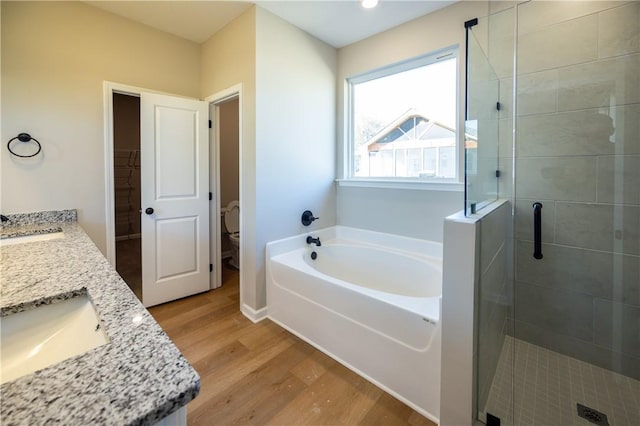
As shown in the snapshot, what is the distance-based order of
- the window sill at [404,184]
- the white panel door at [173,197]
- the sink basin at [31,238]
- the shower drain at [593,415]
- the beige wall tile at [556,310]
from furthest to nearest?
the white panel door at [173,197] < the window sill at [404,184] < the beige wall tile at [556,310] < the sink basin at [31,238] < the shower drain at [593,415]

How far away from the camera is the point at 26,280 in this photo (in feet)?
3.25

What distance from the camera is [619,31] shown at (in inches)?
67.1

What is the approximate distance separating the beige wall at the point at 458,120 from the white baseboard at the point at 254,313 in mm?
1245

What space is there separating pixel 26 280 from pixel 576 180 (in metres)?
2.83

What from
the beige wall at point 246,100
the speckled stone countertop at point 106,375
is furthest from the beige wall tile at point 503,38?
the speckled stone countertop at point 106,375

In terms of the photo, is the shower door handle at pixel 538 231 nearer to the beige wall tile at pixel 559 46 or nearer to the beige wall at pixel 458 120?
the beige wall at pixel 458 120

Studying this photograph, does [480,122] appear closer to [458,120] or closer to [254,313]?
[458,120]

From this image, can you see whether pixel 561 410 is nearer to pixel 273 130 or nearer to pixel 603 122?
pixel 603 122

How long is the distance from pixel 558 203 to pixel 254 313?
2.41 metres

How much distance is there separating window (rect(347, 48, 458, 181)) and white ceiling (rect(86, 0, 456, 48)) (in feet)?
1.22

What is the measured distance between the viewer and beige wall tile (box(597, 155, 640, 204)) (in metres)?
1.69

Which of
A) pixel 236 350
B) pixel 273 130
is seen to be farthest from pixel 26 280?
pixel 273 130

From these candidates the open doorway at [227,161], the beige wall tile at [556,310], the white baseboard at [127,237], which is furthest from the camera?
the white baseboard at [127,237]

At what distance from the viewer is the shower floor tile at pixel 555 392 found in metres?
1.48
